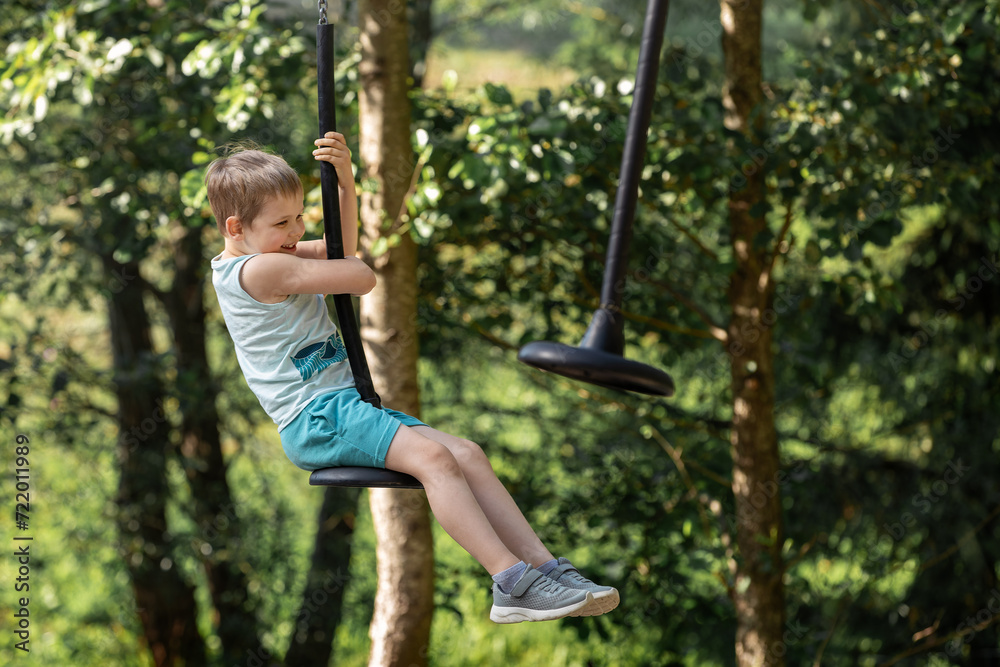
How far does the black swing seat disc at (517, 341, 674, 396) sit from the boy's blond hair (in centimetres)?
75

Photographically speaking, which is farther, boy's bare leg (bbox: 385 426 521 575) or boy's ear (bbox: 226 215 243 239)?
boy's ear (bbox: 226 215 243 239)

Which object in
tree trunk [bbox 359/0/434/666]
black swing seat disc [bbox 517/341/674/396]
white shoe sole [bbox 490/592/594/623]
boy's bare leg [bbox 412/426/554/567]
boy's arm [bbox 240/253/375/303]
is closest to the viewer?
black swing seat disc [bbox 517/341/674/396]

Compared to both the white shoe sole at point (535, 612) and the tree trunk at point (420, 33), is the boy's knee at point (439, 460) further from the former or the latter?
the tree trunk at point (420, 33)

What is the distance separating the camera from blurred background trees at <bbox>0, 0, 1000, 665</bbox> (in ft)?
10.5

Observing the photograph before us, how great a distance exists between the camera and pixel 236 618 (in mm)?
5168

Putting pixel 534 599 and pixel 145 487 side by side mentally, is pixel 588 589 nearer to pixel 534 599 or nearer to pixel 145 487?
pixel 534 599

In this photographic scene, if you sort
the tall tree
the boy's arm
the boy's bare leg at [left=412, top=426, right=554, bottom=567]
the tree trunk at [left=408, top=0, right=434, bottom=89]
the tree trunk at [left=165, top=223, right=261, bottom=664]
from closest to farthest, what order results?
the boy's arm → the boy's bare leg at [left=412, top=426, right=554, bottom=567] → the tall tree → the tree trunk at [left=408, top=0, right=434, bottom=89] → the tree trunk at [left=165, top=223, right=261, bottom=664]

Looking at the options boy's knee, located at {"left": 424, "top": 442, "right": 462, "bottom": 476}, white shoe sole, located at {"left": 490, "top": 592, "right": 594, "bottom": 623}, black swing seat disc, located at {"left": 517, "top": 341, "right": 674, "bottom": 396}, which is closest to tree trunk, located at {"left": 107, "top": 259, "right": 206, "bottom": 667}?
boy's knee, located at {"left": 424, "top": 442, "right": 462, "bottom": 476}

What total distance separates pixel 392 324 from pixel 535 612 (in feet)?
4.76

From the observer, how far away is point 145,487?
16.0ft

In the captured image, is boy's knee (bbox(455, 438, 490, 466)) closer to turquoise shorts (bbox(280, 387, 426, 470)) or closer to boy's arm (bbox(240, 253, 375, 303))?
turquoise shorts (bbox(280, 387, 426, 470))

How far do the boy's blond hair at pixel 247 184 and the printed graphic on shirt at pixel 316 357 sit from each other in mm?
294

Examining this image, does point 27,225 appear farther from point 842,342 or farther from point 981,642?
point 981,642

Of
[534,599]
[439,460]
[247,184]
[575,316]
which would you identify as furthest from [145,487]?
[534,599]
